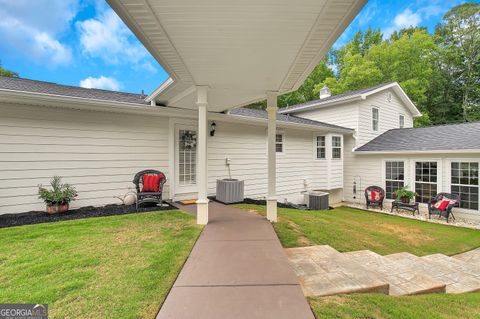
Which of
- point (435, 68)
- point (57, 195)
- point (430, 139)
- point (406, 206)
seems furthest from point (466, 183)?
point (435, 68)

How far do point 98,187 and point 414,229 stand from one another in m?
8.46

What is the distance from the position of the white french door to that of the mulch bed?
90 cm

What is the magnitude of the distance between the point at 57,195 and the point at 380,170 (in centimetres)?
1126

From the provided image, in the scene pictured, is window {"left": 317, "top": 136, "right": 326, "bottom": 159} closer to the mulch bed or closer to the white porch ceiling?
the white porch ceiling

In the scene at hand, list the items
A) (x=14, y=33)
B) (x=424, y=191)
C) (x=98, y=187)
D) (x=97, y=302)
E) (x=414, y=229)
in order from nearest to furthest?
(x=97, y=302) → (x=98, y=187) → (x=414, y=229) → (x=424, y=191) → (x=14, y=33)

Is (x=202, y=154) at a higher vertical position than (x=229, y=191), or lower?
higher

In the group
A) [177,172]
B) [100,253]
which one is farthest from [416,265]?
[177,172]

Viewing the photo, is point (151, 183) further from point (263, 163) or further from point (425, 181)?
point (425, 181)

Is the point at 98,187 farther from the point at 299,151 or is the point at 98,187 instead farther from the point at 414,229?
the point at 414,229

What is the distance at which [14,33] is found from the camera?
16844mm

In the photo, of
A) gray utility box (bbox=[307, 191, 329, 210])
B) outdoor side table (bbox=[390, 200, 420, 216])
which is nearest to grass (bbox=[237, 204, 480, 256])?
outdoor side table (bbox=[390, 200, 420, 216])

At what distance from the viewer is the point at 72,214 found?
499 centimetres

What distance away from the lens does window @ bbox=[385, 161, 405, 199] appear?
9.43 meters

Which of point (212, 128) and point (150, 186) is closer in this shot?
point (150, 186)
